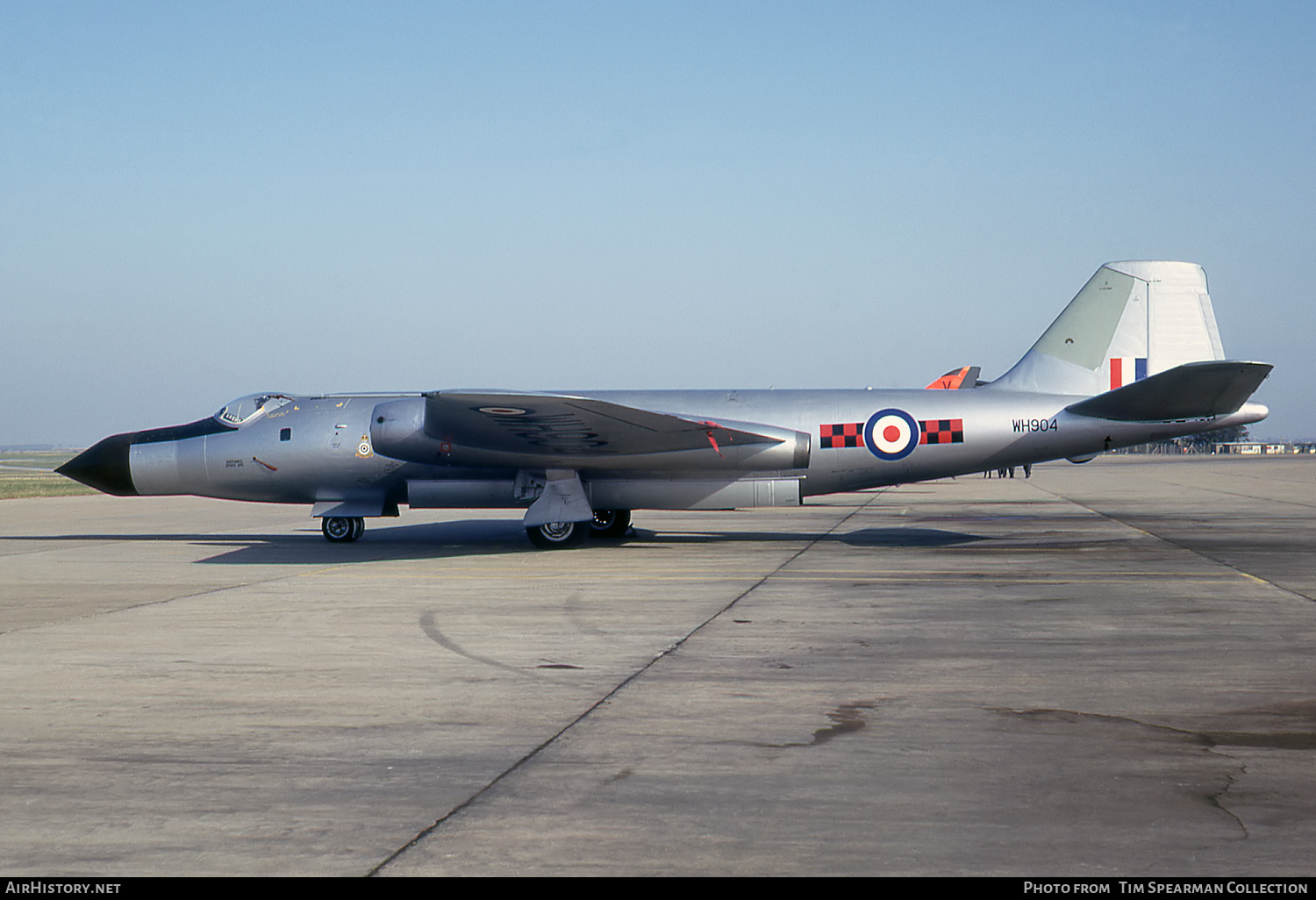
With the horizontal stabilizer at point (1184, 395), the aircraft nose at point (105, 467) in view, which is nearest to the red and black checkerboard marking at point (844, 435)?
the horizontal stabilizer at point (1184, 395)

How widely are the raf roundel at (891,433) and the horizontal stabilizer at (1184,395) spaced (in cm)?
273

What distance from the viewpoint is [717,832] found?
4504mm

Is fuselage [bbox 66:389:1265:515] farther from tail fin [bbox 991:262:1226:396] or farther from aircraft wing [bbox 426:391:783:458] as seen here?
tail fin [bbox 991:262:1226:396]

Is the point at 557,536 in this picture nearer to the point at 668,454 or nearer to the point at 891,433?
the point at 668,454

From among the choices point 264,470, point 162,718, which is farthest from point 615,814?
point 264,470

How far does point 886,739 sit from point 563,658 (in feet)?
10.9

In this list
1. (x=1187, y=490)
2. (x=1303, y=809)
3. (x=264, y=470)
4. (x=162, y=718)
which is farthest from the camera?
(x=1187, y=490)

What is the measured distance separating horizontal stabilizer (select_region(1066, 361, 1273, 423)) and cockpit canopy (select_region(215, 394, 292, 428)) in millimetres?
14953

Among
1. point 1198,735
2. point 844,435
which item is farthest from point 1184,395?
point 1198,735

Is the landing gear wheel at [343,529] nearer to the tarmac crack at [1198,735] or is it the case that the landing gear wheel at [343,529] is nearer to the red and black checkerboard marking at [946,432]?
the red and black checkerboard marking at [946,432]

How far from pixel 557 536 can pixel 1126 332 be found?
10748 mm

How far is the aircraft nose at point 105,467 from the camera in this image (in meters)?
20.6

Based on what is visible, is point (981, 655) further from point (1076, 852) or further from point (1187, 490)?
point (1187, 490)

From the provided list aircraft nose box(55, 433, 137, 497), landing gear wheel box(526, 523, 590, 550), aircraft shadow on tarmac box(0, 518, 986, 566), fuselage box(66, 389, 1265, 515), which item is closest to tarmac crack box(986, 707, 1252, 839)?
fuselage box(66, 389, 1265, 515)
